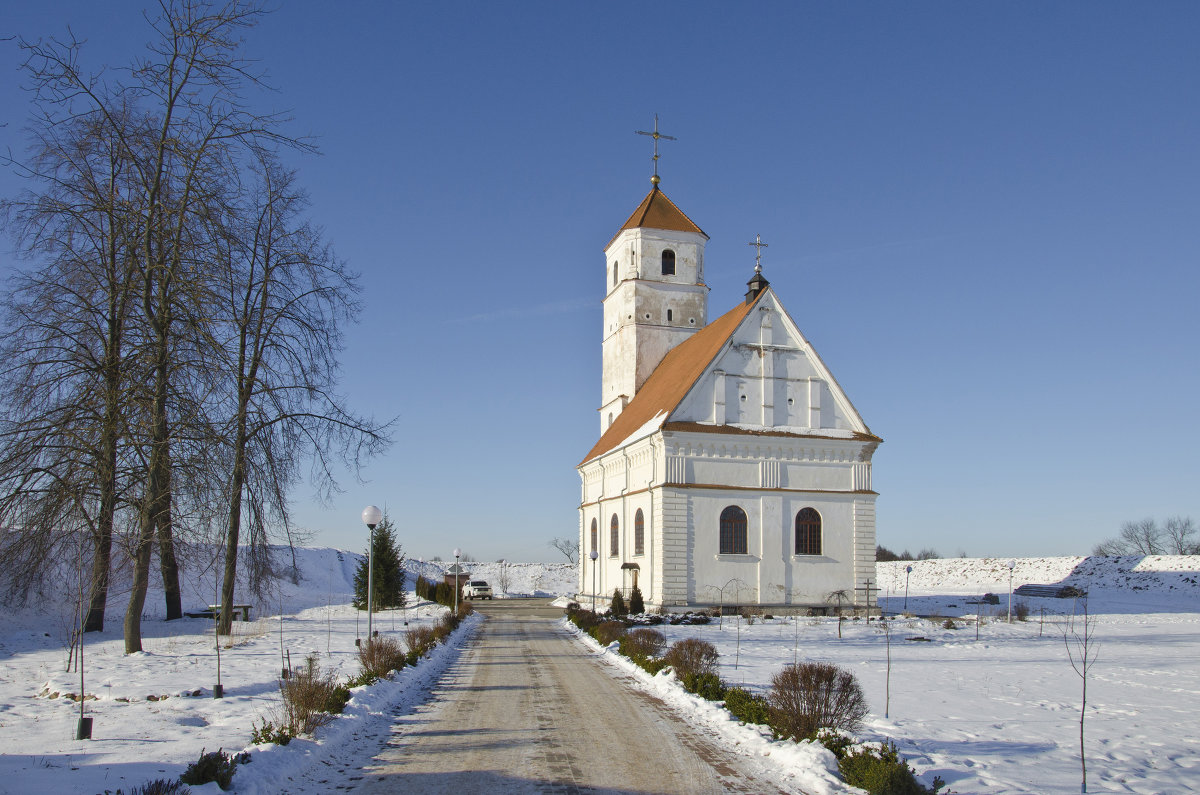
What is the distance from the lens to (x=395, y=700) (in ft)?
41.9

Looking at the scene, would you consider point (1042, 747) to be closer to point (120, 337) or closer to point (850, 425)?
point (120, 337)

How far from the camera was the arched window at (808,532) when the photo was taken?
32.3 meters

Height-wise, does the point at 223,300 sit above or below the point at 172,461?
above

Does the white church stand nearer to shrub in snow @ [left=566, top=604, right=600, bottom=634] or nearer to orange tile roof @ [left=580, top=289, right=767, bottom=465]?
orange tile roof @ [left=580, top=289, right=767, bottom=465]

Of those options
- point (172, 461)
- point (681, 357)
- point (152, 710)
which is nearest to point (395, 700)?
point (152, 710)

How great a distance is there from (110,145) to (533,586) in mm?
62677

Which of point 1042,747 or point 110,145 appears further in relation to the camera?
point 110,145

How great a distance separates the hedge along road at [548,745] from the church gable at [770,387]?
1692cm

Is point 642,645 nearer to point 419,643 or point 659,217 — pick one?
point 419,643

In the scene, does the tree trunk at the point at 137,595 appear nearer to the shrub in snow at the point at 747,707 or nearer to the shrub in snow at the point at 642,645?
the shrub in snow at the point at 642,645

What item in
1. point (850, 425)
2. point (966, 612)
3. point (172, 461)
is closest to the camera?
point (172, 461)

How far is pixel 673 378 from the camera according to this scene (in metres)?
36.9

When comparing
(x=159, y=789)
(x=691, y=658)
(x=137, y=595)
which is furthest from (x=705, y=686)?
(x=137, y=595)

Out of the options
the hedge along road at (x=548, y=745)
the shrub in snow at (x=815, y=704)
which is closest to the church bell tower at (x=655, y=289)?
the hedge along road at (x=548, y=745)
